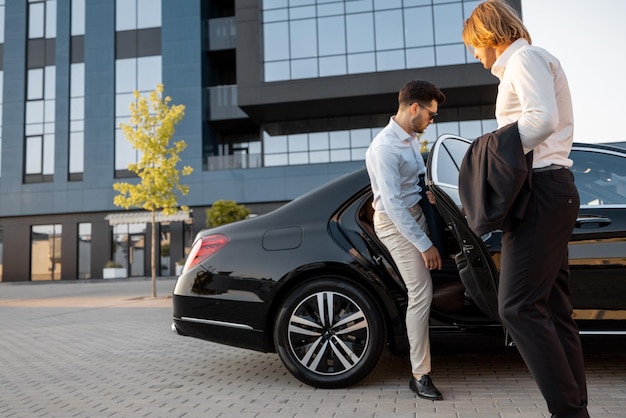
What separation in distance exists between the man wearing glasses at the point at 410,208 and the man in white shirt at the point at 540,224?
1.18 m

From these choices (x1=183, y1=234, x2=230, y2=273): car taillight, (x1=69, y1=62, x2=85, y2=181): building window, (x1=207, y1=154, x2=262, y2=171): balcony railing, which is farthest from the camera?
(x1=69, y1=62, x2=85, y2=181): building window

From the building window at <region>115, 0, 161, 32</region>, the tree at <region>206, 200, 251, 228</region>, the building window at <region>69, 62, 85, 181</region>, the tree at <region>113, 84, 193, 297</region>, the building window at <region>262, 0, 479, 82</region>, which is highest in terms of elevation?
the building window at <region>115, 0, 161, 32</region>

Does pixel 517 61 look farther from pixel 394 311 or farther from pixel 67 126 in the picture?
pixel 67 126

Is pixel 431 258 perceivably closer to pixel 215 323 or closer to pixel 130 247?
pixel 215 323

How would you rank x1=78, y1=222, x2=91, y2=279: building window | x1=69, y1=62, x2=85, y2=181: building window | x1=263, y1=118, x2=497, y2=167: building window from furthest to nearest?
x1=69, y1=62, x2=85, y2=181: building window
x1=78, y1=222, x2=91, y2=279: building window
x1=263, y1=118, x2=497, y2=167: building window

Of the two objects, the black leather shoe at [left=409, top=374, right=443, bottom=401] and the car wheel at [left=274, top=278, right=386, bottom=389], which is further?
the car wheel at [left=274, top=278, right=386, bottom=389]

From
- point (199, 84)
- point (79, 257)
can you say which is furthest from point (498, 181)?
point (79, 257)

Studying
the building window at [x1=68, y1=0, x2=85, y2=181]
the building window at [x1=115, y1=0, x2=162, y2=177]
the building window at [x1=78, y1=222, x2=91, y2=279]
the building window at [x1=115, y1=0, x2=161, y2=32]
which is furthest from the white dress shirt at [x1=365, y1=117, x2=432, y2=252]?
the building window at [x1=115, y1=0, x2=161, y2=32]

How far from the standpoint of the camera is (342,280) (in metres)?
3.74

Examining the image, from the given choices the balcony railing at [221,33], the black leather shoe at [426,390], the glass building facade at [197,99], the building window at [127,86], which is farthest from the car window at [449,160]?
the building window at [127,86]

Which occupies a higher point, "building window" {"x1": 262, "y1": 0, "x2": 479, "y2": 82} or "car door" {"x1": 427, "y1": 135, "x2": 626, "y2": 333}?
"building window" {"x1": 262, "y1": 0, "x2": 479, "y2": 82}

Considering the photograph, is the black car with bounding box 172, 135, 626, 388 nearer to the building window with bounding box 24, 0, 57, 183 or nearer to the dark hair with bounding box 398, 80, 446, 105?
the dark hair with bounding box 398, 80, 446, 105

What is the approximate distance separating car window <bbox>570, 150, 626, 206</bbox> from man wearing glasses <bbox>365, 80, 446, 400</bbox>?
1.20 meters

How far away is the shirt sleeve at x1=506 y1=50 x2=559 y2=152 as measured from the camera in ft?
6.68
